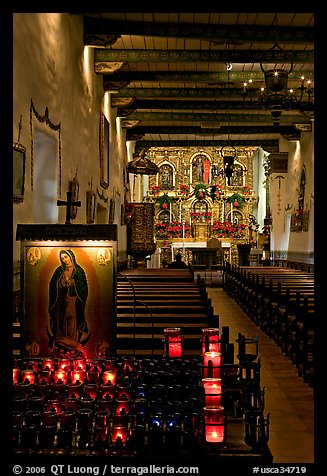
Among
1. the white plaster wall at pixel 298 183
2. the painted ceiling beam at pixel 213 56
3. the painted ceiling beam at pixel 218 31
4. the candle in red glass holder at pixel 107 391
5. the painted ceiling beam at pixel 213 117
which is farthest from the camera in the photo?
the painted ceiling beam at pixel 213 117

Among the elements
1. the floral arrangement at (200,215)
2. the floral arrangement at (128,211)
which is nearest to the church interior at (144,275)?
the floral arrangement at (128,211)

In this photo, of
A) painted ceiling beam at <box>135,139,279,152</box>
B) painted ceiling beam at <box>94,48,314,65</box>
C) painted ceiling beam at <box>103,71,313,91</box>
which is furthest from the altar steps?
painted ceiling beam at <box>135,139,279,152</box>

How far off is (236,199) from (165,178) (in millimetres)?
3308

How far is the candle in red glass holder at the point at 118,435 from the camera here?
243 centimetres

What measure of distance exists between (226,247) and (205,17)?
15095 millimetres

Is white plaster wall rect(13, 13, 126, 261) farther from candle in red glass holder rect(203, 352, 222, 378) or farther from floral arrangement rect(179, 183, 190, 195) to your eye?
floral arrangement rect(179, 183, 190, 195)

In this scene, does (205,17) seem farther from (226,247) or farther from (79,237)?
(226,247)

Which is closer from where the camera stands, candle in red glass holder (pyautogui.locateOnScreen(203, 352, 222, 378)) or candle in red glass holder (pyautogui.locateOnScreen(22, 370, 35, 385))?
candle in red glass holder (pyautogui.locateOnScreen(22, 370, 35, 385))

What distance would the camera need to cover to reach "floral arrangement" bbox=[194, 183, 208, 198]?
25.4 metres

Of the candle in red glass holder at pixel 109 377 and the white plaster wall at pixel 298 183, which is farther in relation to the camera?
the white plaster wall at pixel 298 183

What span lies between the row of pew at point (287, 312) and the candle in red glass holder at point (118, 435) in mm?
1350

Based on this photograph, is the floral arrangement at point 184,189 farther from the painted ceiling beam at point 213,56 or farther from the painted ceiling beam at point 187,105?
the painted ceiling beam at point 213,56

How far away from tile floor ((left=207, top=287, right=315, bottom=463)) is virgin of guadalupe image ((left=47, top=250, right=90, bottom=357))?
5.21ft

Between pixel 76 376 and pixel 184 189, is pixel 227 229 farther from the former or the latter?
pixel 76 376
